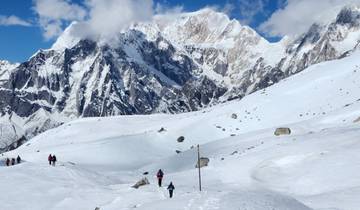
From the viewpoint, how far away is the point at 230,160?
55.9 m

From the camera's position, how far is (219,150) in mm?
65500

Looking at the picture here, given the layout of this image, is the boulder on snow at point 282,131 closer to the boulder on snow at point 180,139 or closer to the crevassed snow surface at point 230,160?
the crevassed snow surface at point 230,160

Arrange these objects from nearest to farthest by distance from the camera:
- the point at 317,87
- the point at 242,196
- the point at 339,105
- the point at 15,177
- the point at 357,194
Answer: the point at 242,196
the point at 357,194
the point at 15,177
the point at 339,105
the point at 317,87

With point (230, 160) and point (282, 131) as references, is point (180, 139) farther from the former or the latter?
point (230, 160)

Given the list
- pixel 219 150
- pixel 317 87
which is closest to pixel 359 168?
pixel 219 150

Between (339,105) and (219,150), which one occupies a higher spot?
(339,105)

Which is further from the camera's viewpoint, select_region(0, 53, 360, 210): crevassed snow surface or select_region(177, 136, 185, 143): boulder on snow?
select_region(177, 136, 185, 143): boulder on snow

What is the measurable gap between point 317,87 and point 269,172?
135 feet

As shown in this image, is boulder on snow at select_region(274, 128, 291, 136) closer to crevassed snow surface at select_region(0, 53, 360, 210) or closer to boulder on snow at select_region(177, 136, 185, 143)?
crevassed snow surface at select_region(0, 53, 360, 210)

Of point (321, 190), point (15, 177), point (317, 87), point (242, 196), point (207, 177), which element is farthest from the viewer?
point (317, 87)

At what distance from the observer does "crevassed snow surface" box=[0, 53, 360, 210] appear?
38.9 metres

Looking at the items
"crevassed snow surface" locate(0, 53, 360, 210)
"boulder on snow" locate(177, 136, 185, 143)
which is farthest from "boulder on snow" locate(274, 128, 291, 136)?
"boulder on snow" locate(177, 136, 185, 143)

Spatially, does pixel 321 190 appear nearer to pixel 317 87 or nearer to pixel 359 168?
pixel 359 168

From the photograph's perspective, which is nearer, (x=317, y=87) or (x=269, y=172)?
(x=269, y=172)
